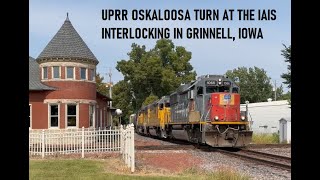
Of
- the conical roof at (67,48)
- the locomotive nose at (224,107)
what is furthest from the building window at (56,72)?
the locomotive nose at (224,107)

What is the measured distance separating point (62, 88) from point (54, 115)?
73.2 inches

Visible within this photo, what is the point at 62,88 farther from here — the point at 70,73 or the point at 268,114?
the point at 268,114

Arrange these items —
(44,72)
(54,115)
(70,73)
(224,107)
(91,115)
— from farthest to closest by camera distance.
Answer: (91,115), (44,72), (70,73), (54,115), (224,107)

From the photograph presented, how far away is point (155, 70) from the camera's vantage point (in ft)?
200

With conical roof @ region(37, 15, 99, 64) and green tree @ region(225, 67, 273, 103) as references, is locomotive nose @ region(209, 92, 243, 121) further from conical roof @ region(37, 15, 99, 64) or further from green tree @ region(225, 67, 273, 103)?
green tree @ region(225, 67, 273, 103)

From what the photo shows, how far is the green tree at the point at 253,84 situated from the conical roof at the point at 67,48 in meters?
69.7

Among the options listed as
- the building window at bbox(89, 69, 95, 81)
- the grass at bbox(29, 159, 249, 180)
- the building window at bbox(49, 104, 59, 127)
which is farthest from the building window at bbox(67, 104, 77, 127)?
the grass at bbox(29, 159, 249, 180)

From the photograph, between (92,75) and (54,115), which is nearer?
(54,115)

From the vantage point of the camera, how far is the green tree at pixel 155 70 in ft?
200

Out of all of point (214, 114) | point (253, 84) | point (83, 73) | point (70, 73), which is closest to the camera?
point (214, 114)

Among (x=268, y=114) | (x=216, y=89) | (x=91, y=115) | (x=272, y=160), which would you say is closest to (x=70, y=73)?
(x=91, y=115)

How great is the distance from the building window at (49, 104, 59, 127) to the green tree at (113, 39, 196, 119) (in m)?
32.0
